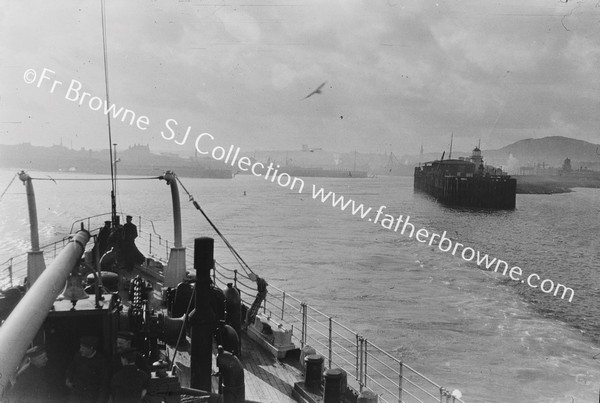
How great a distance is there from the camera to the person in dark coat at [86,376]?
14.8 ft

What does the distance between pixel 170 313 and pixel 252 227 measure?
41285 millimetres

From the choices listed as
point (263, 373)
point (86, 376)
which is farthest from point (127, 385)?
point (263, 373)

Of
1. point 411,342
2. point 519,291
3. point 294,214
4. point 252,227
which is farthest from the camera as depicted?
point 294,214

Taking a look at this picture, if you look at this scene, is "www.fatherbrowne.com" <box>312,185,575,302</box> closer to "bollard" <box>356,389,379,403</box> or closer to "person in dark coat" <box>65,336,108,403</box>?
"bollard" <box>356,389,379,403</box>

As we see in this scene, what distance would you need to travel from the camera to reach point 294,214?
6341cm

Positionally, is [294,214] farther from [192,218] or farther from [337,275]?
[337,275]

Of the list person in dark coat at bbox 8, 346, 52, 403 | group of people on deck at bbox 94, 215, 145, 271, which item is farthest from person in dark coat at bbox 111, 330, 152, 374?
group of people on deck at bbox 94, 215, 145, 271

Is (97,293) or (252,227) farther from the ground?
(97,293)

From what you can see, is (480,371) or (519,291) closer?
(480,371)

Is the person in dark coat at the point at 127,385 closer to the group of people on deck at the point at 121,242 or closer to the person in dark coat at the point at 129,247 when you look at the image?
the group of people on deck at the point at 121,242

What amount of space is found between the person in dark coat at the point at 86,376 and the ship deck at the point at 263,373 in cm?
296

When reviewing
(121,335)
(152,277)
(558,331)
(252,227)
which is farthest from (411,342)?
(252,227)

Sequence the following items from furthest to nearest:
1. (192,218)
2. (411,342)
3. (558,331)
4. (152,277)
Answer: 1. (192,218)
2. (558,331)
3. (411,342)
4. (152,277)

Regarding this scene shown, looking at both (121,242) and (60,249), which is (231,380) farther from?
(60,249)
